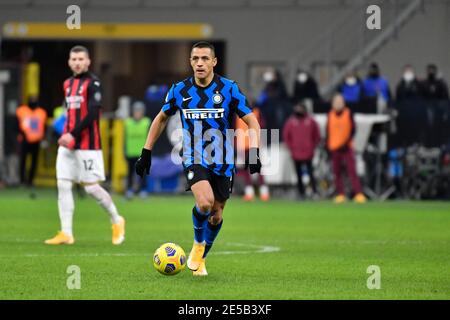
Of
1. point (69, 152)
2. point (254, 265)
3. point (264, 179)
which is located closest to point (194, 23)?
point (264, 179)

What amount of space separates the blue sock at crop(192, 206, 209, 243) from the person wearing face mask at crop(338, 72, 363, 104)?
16361 mm

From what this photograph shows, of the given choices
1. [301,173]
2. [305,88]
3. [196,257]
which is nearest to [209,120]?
[196,257]

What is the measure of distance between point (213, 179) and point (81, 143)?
12.4 ft

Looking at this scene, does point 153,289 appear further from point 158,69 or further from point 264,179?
point 158,69

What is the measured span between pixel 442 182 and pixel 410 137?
1.24 m

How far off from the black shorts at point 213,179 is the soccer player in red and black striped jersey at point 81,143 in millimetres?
3602

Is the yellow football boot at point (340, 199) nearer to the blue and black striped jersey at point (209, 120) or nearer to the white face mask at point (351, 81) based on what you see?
the white face mask at point (351, 81)

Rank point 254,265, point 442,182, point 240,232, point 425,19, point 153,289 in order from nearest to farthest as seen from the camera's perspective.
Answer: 1. point 153,289
2. point 254,265
3. point 240,232
4. point 442,182
5. point 425,19

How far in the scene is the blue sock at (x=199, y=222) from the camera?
37.6 feet

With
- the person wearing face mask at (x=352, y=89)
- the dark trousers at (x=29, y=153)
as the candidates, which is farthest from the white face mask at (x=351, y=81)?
the dark trousers at (x=29, y=153)

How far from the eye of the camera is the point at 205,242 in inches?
462

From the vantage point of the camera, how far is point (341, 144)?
85.5 feet

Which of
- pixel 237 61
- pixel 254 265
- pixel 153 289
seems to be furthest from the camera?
Result: pixel 237 61

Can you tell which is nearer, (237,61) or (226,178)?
(226,178)
